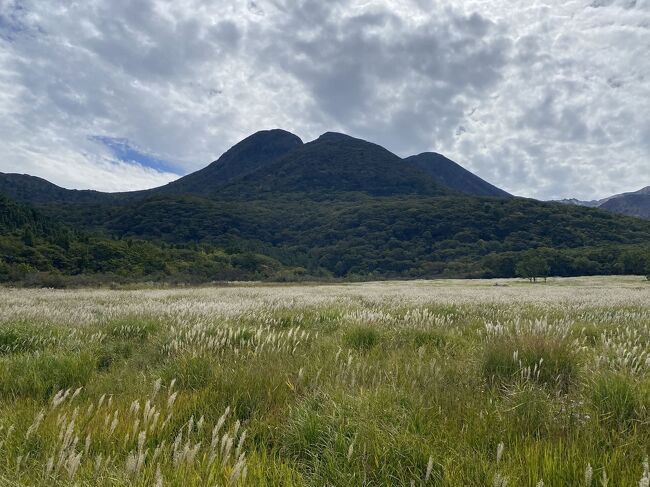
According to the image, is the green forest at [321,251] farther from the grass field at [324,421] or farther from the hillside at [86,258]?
the grass field at [324,421]

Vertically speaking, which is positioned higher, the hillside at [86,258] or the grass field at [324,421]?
the grass field at [324,421]

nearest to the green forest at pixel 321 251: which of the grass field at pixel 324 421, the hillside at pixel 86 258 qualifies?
the hillside at pixel 86 258

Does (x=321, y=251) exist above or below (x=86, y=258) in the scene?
above

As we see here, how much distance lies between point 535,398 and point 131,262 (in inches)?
3188

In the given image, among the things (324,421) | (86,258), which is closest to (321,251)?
(86,258)

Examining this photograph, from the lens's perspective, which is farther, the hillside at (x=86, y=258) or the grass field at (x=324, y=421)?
the hillside at (x=86, y=258)

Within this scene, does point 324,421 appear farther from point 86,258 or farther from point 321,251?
point 321,251

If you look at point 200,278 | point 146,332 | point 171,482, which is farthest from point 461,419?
point 200,278

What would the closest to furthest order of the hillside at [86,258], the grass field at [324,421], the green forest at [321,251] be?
the grass field at [324,421] < the hillside at [86,258] < the green forest at [321,251]

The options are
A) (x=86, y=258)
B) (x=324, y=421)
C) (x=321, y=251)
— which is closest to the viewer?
(x=324, y=421)

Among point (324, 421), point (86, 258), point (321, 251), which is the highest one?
point (324, 421)

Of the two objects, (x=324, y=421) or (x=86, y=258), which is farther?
(x=86, y=258)

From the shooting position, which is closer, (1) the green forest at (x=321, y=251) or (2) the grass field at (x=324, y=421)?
(2) the grass field at (x=324, y=421)

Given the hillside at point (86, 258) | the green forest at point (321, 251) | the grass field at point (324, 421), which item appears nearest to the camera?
the grass field at point (324, 421)
